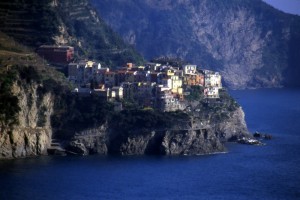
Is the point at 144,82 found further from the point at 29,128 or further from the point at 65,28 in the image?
the point at 65,28

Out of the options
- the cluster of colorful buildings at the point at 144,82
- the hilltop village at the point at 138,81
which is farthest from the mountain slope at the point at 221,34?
the cluster of colorful buildings at the point at 144,82

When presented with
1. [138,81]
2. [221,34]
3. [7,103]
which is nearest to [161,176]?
[7,103]

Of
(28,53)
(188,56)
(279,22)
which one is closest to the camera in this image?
(28,53)

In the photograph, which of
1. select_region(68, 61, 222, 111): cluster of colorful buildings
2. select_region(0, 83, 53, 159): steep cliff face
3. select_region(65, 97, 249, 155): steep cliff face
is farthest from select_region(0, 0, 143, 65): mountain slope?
select_region(65, 97, 249, 155): steep cliff face

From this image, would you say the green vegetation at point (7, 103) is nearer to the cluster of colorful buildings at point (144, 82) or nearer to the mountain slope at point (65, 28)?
the cluster of colorful buildings at point (144, 82)

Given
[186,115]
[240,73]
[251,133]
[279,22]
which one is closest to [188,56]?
[240,73]

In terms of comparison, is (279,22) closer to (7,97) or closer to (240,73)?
(240,73)
